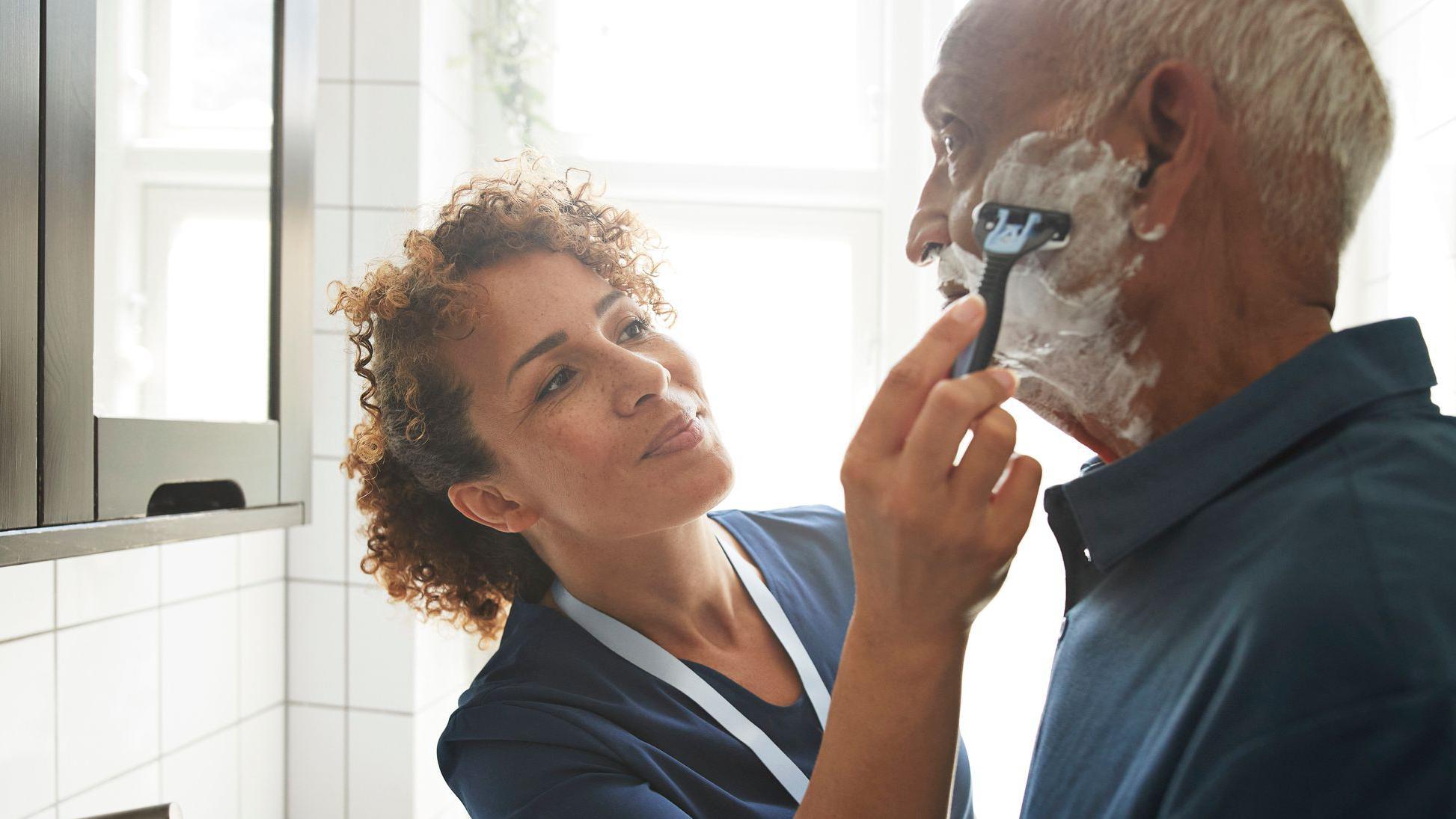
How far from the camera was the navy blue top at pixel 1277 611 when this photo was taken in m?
0.39

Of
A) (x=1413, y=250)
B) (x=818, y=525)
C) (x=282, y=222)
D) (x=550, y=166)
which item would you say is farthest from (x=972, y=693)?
(x=282, y=222)

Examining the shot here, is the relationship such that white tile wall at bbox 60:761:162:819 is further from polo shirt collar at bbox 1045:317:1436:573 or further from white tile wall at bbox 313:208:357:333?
polo shirt collar at bbox 1045:317:1436:573

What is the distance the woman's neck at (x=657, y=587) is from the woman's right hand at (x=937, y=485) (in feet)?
1.46

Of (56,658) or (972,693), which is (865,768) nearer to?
(56,658)

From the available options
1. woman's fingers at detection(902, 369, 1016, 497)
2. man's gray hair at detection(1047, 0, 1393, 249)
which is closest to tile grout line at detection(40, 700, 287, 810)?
woman's fingers at detection(902, 369, 1016, 497)

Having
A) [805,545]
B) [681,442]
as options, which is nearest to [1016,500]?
[681,442]

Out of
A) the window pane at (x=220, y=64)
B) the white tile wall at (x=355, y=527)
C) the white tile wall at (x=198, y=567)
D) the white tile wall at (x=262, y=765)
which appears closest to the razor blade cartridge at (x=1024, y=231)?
the window pane at (x=220, y=64)

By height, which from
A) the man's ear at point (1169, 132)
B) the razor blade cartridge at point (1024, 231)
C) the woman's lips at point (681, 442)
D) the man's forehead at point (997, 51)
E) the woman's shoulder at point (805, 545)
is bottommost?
the woman's shoulder at point (805, 545)

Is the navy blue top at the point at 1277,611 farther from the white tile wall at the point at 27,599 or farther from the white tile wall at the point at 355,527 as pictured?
the white tile wall at the point at 355,527

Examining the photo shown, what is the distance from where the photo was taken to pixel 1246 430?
51 centimetres

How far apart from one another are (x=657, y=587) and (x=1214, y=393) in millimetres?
601

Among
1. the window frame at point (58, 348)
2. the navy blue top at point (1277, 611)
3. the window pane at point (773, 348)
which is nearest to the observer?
the navy blue top at point (1277, 611)

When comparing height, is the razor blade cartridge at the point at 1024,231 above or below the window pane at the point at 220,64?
below

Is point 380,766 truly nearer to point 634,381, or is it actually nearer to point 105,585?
point 105,585
